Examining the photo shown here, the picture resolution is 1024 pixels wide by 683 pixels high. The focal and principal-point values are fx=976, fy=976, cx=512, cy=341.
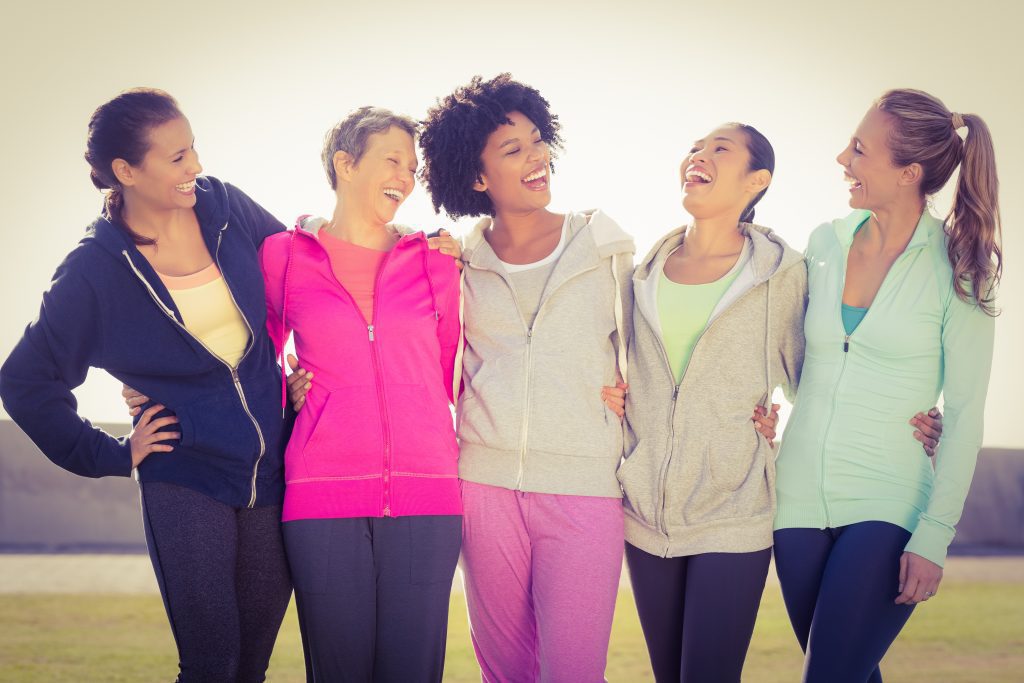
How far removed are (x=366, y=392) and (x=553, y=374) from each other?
24.8 inches

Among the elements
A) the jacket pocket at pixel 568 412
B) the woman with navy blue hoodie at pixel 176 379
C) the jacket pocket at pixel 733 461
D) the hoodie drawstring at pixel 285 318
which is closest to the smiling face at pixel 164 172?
the woman with navy blue hoodie at pixel 176 379

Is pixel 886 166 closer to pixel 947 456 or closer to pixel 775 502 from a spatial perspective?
pixel 947 456

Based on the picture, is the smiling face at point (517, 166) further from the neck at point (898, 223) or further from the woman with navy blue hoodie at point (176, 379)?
the neck at point (898, 223)

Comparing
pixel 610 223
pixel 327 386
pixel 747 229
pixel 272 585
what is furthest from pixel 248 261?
pixel 747 229

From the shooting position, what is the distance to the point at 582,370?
3.31 m

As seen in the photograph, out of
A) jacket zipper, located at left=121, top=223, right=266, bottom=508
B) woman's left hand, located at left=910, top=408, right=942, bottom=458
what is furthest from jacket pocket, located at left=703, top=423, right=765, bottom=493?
jacket zipper, located at left=121, top=223, right=266, bottom=508

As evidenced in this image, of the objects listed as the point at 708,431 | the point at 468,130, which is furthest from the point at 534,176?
the point at 708,431

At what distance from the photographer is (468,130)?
12.2 feet

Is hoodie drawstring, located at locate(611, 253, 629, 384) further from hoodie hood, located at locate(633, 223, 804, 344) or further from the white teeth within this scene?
the white teeth

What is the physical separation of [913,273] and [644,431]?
1007mm

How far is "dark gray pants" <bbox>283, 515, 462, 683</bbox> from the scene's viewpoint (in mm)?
3039

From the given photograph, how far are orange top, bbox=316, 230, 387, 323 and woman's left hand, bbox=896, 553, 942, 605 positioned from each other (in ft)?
6.02

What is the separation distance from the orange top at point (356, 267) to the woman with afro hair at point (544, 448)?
0.38 m

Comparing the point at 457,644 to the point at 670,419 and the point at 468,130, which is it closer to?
the point at 670,419
